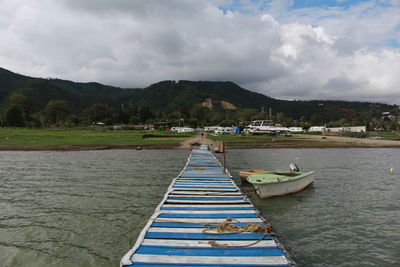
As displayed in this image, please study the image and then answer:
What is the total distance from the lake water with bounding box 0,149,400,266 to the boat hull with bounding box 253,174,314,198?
0.57m

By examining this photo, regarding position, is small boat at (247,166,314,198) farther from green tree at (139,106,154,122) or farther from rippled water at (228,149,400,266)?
green tree at (139,106,154,122)

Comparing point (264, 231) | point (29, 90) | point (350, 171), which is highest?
point (29, 90)

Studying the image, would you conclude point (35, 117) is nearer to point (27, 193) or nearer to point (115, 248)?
point (27, 193)

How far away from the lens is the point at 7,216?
12.6m

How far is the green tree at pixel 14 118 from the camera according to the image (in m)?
102

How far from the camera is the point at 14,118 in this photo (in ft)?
340

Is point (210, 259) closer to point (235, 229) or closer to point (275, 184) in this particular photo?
point (235, 229)

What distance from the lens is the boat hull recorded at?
1571cm

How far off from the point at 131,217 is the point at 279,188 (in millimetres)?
8915

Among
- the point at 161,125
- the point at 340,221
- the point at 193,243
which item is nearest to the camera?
the point at 193,243

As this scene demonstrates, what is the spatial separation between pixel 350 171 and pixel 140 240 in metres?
24.0

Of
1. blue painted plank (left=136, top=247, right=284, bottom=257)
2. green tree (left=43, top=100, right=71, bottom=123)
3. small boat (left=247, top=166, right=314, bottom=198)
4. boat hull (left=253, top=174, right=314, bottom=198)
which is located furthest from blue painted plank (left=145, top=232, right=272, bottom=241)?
green tree (left=43, top=100, right=71, bottom=123)

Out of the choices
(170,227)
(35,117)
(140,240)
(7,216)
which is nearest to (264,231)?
(170,227)

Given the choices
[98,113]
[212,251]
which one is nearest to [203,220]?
[212,251]
